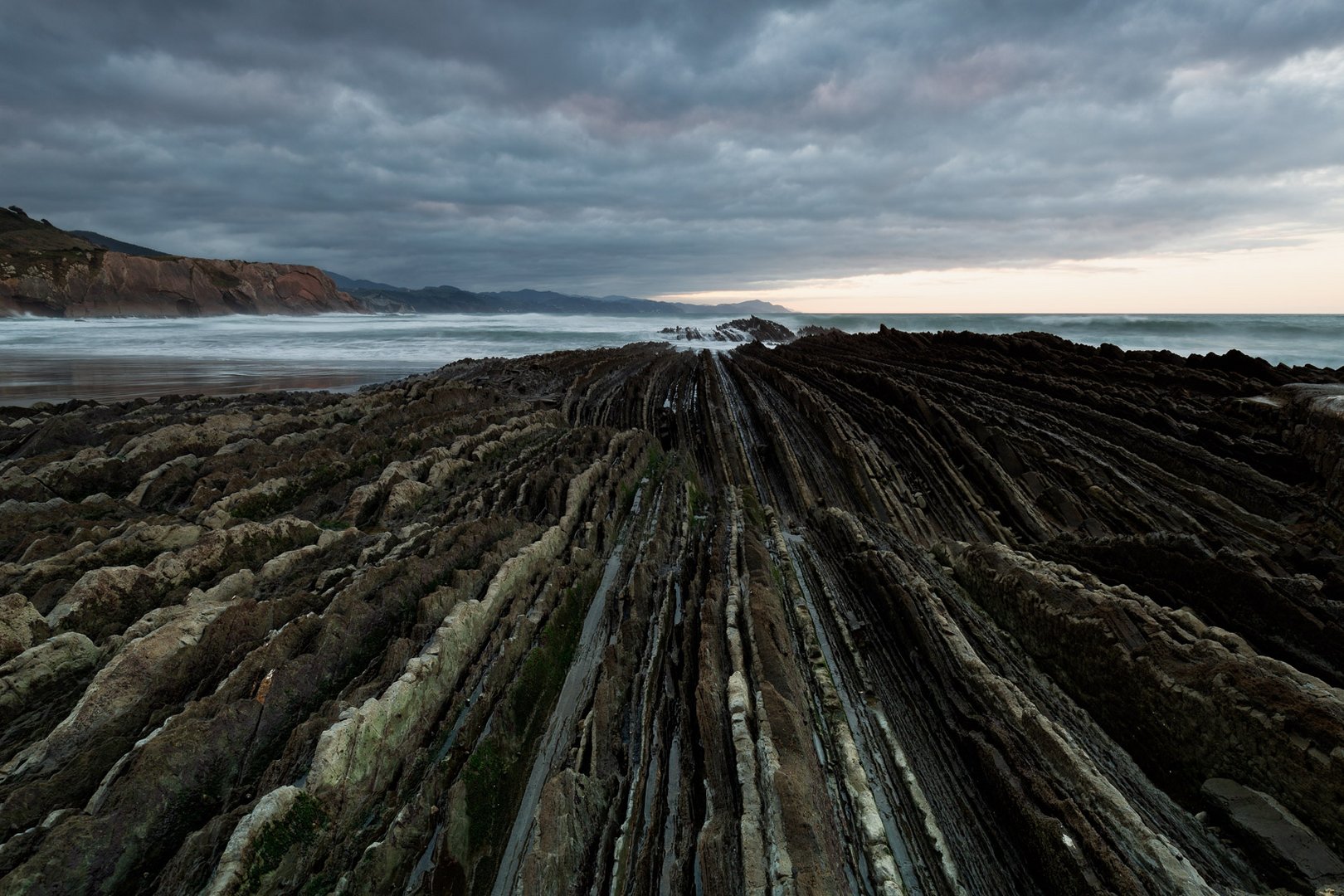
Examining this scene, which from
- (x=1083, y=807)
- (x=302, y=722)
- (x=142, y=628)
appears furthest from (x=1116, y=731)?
(x=142, y=628)

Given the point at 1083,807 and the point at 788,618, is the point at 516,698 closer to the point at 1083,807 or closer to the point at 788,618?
the point at 788,618

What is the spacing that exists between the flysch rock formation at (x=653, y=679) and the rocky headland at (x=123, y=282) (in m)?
89.7

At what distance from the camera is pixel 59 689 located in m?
3.54

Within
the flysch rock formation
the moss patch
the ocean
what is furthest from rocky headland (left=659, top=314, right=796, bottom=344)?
the moss patch

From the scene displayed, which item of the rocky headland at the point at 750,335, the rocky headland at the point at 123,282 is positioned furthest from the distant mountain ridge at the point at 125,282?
the rocky headland at the point at 750,335

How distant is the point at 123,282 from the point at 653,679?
105 meters

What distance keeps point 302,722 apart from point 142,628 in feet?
5.48

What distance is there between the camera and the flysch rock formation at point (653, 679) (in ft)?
9.59

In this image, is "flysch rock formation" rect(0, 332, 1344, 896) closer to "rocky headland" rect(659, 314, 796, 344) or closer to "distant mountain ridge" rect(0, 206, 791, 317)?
"rocky headland" rect(659, 314, 796, 344)

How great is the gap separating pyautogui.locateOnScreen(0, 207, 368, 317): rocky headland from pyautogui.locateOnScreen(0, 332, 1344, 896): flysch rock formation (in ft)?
294

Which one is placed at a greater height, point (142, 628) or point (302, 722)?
point (142, 628)

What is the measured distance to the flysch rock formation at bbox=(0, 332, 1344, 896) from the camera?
292cm

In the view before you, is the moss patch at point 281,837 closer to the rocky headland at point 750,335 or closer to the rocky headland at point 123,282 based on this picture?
the rocky headland at point 750,335

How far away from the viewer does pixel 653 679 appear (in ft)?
14.7
